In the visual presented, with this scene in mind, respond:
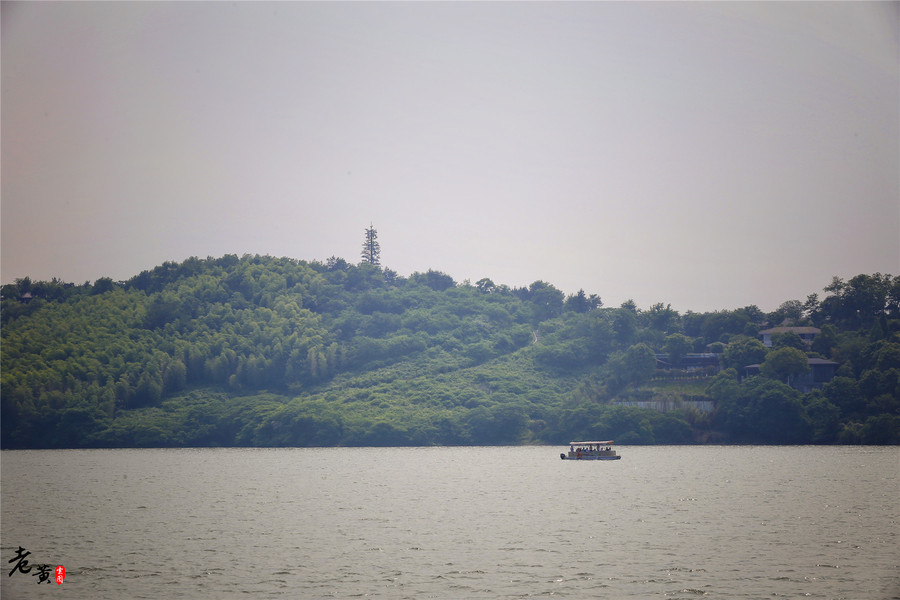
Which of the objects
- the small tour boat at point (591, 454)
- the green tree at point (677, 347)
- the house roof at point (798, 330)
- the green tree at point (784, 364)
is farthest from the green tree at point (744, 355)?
the small tour boat at point (591, 454)

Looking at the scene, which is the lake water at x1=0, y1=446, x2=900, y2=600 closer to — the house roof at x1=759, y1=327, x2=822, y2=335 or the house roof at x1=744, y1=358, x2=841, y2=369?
the house roof at x1=744, y1=358, x2=841, y2=369

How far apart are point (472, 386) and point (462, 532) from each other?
12356 centimetres

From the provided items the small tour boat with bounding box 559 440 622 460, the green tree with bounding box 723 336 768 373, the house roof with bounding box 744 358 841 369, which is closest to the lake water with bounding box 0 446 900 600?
the small tour boat with bounding box 559 440 622 460

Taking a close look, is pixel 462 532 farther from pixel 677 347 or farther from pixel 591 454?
pixel 677 347

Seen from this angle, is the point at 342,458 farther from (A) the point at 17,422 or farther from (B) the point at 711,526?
(B) the point at 711,526

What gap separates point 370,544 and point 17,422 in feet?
411

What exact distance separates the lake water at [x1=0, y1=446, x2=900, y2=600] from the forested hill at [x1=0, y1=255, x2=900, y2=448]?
47.6 m

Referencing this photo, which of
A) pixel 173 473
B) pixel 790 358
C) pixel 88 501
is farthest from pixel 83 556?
pixel 790 358

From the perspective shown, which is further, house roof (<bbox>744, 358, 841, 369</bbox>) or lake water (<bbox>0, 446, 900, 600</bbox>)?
house roof (<bbox>744, 358, 841, 369</bbox>)

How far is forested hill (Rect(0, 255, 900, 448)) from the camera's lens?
14575 centimetres

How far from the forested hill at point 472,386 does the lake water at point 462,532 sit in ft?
156

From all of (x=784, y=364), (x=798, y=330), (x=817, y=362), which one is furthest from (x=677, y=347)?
(x=784, y=364)

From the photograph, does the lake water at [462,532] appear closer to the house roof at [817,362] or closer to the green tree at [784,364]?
the green tree at [784,364]

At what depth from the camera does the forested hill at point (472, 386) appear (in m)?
146
